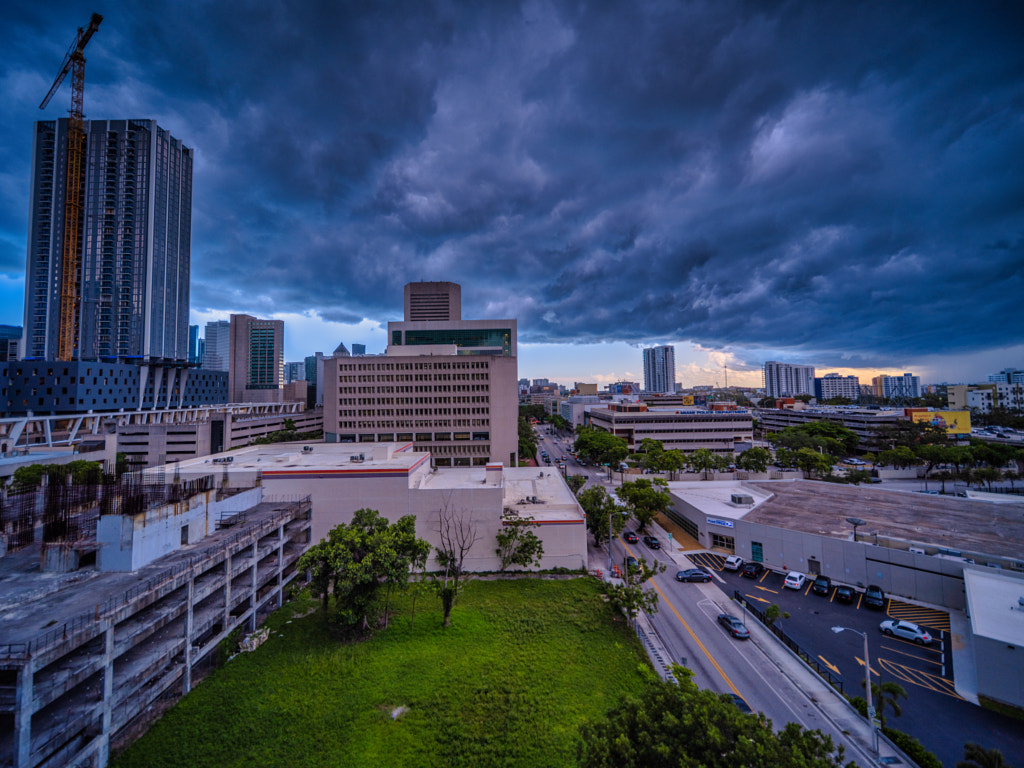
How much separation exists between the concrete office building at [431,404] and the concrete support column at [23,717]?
222 feet

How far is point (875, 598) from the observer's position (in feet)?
96.0

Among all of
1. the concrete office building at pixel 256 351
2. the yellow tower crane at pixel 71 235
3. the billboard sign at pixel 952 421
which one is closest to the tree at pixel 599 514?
the billboard sign at pixel 952 421

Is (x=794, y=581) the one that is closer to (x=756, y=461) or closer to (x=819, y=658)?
(x=819, y=658)

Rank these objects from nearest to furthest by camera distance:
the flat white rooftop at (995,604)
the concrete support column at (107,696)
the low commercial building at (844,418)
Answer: the concrete support column at (107,696) → the flat white rooftop at (995,604) → the low commercial building at (844,418)

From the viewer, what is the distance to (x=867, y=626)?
27.0 metres

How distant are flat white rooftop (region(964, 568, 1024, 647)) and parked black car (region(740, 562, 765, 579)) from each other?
496 inches

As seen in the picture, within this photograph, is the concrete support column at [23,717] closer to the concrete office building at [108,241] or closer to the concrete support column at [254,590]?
the concrete support column at [254,590]

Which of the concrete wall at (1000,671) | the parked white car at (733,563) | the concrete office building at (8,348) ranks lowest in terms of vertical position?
the parked white car at (733,563)

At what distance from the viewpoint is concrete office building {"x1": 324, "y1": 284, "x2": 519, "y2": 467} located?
267 ft

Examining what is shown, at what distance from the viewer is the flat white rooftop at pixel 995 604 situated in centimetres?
2073

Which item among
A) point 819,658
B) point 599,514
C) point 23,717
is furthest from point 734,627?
point 23,717

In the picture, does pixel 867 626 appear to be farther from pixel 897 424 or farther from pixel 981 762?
pixel 897 424

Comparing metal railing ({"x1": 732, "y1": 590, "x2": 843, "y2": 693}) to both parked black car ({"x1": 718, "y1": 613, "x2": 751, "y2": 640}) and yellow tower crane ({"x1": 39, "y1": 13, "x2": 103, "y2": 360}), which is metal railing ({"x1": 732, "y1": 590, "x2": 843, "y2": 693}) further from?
yellow tower crane ({"x1": 39, "y1": 13, "x2": 103, "y2": 360})

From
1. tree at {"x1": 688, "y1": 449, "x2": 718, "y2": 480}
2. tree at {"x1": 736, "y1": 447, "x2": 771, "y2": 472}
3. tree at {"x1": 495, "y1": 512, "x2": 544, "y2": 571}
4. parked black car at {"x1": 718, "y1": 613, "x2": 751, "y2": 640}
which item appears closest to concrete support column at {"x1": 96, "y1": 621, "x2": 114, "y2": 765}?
tree at {"x1": 495, "y1": 512, "x2": 544, "y2": 571}
